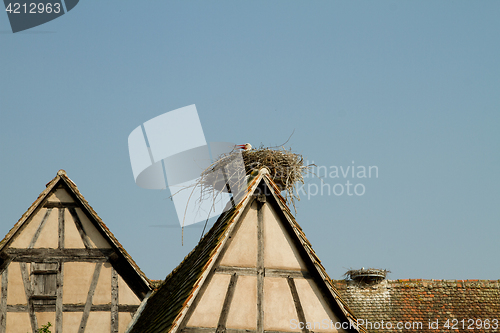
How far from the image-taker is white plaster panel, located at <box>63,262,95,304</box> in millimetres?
11250

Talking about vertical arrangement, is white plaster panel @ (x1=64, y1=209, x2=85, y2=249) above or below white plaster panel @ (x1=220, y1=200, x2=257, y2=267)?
above

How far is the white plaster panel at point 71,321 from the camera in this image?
11062 millimetres

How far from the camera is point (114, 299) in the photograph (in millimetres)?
11391

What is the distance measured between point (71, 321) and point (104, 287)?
0.85m

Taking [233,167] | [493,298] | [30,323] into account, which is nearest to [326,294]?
[233,167]

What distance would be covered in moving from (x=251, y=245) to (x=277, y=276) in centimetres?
54

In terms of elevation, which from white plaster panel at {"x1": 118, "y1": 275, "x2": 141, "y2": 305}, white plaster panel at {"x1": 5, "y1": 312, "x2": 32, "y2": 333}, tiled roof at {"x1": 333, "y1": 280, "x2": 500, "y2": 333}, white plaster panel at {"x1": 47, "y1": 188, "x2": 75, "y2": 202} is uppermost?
white plaster panel at {"x1": 47, "y1": 188, "x2": 75, "y2": 202}

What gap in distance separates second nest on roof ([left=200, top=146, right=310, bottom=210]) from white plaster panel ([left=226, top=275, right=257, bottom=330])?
231 cm

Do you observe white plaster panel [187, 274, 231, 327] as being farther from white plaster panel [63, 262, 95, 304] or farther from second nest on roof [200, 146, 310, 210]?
white plaster panel [63, 262, 95, 304]

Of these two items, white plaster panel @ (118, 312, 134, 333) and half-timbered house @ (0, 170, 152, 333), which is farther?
white plaster panel @ (118, 312, 134, 333)

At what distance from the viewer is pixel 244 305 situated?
762 cm

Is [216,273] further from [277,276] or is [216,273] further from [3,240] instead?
[3,240]

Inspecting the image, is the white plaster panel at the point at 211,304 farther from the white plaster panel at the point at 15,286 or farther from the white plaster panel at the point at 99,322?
the white plaster panel at the point at 15,286

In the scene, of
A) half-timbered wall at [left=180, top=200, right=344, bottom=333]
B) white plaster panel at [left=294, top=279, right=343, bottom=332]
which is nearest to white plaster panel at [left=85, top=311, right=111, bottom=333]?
half-timbered wall at [left=180, top=200, right=344, bottom=333]
